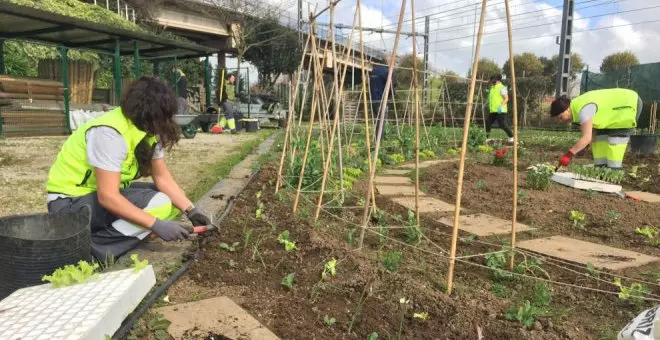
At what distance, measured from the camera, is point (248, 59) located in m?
28.7

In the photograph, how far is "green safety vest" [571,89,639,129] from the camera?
4.80 metres

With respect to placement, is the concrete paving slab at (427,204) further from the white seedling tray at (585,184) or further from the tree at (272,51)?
the tree at (272,51)

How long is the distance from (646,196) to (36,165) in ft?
22.6

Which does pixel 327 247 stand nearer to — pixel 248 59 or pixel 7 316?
pixel 7 316

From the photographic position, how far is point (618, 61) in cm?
3078

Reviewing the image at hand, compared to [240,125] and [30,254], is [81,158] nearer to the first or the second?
[30,254]

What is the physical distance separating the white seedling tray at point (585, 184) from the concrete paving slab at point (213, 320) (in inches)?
164

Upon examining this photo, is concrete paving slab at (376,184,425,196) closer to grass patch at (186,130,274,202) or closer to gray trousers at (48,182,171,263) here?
grass patch at (186,130,274,202)

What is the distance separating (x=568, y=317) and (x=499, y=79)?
903 centimetres

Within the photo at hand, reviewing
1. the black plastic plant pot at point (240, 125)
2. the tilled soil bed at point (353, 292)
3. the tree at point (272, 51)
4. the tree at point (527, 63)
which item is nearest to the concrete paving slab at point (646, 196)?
the tilled soil bed at point (353, 292)

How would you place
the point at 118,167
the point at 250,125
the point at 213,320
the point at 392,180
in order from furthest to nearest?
1. the point at 250,125
2. the point at 392,180
3. the point at 118,167
4. the point at 213,320

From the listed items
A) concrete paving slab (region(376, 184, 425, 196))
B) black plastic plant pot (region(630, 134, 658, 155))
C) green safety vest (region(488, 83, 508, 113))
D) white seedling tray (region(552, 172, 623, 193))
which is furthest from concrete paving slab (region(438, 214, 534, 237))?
green safety vest (region(488, 83, 508, 113))

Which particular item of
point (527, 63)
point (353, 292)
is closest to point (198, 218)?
point (353, 292)

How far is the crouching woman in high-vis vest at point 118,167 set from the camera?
2303mm
